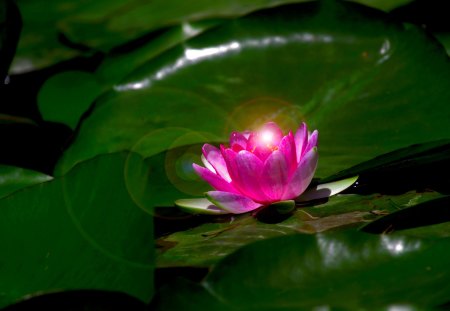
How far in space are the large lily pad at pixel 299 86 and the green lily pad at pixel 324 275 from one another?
382 millimetres

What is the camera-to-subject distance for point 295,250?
906 mm

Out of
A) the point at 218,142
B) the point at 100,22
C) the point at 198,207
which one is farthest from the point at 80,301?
the point at 100,22

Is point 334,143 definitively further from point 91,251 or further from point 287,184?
point 91,251

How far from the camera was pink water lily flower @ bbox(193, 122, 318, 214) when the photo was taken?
1135mm

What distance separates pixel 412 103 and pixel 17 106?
1339 mm

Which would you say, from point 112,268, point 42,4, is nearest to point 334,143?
point 112,268

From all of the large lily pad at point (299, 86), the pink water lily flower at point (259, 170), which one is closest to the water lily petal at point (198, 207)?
the pink water lily flower at point (259, 170)

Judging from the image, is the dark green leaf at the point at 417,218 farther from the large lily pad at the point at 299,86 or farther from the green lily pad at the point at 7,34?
the green lily pad at the point at 7,34

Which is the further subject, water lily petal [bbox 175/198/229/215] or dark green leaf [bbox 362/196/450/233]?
water lily petal [bbox 175/198/229/215]

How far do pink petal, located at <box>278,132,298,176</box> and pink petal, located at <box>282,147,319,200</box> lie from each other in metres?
0.03

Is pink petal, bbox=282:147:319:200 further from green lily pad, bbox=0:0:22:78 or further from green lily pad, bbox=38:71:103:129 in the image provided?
green lily pad, bbox=0:0:22:78

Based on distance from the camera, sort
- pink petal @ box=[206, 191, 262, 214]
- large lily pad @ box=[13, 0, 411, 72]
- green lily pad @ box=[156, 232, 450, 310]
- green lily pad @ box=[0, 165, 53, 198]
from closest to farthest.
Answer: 1. green lily pad @ box=[156, 232, 450, 310]
2. pink petal @ box=[206, 191, 262, 214]
3. green lily pad @ box=[0, 165, 53, 198]
4. large lily pad @ box=[13, 0, 411, 72]

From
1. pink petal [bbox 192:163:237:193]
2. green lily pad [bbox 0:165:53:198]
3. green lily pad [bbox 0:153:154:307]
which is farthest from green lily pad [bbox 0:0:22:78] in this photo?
pink petal [bbox 192:163:237:193]

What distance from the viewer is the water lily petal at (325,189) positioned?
1147 mm
